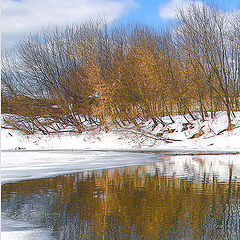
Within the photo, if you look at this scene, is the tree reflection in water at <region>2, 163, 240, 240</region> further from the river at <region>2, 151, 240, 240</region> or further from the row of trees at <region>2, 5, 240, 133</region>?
the row of trees at <region>2, 5, 240, 133</region>

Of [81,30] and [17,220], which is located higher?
[81,30]

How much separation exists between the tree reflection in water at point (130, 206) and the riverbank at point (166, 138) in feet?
40.2

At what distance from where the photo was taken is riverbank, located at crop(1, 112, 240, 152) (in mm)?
21562

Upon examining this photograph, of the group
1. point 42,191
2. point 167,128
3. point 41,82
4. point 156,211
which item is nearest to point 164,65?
point 167,128

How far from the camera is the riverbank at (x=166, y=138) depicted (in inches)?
849

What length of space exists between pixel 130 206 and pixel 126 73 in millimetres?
19429

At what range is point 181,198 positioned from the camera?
664cm

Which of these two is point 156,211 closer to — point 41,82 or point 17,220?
point 17,220

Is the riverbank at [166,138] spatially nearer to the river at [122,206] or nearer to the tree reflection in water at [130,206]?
the river at [122,206]

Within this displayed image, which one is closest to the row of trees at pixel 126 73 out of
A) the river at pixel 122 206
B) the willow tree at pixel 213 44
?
the willow tree at pixel 213 44

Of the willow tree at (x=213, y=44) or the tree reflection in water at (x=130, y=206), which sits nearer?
the tree reflection in water at (x=130, y=206)

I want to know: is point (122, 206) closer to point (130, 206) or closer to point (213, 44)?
point (130, 206)

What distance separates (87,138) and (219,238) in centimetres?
2264

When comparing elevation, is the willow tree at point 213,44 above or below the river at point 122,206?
above
